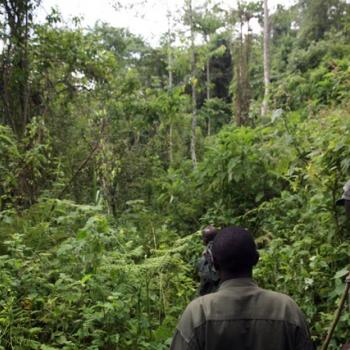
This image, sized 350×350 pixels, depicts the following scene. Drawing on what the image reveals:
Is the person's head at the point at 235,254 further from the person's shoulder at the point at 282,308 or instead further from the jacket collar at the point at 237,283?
the person's shoulder at the point at 282,308

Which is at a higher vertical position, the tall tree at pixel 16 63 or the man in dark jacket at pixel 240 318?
the tall tree at pixel 16 63

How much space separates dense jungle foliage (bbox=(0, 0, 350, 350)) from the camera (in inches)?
200

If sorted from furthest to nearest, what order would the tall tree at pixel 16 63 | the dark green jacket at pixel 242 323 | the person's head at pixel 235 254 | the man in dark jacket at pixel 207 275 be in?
1. the tall tree at pixel 16 63
2. the man in dark jacket at pixel 207 275
3. the person's head at pixel 235 254
4. the dark green jacket at pixel 242 323

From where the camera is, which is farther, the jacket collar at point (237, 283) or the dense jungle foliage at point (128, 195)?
the dense jungle foliage at point (128, 195)

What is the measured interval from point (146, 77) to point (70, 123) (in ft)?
59.7

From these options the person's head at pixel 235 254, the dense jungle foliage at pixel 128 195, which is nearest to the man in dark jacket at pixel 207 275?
the dense jungle foliage at pixel 128 195

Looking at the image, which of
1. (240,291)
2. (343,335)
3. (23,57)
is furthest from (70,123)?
(240,291)

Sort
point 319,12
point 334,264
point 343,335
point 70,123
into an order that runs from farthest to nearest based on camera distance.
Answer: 1. point 319,12
2. point 70,123
3. point 334,264
4. point 343,335

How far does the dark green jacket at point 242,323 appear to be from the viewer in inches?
82.0

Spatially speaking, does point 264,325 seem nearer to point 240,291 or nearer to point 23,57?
point 240,291

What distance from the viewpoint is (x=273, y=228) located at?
744cm

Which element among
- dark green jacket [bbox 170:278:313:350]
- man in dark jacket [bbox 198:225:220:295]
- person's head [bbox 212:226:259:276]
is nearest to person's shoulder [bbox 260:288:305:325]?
dark green jacket [bbox 170:278:313:350]

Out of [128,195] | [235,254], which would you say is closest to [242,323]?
[235,254]

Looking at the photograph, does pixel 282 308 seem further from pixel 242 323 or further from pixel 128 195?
pixel 128 195
